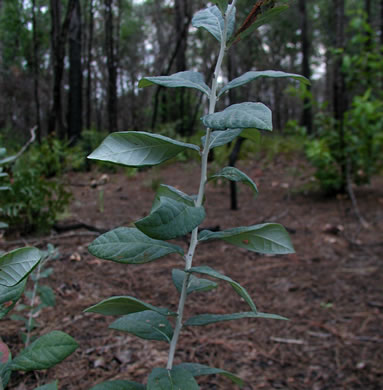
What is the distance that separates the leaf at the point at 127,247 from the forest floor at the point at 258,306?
80cm

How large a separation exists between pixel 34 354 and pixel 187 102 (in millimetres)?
6891

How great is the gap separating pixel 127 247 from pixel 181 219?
15 centimetres


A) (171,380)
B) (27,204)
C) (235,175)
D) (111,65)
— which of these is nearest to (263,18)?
(235,175)

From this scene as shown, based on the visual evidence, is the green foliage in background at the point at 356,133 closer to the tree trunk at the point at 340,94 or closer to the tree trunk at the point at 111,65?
the tree trunk at the point at 340,94

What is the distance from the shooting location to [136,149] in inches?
24.3

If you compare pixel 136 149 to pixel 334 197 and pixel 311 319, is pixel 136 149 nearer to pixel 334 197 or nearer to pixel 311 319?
pixel 311 319

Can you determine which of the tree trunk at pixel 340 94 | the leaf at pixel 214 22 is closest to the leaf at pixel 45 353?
the leaf at pixel 214 22

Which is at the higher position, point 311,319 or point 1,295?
point 1,295

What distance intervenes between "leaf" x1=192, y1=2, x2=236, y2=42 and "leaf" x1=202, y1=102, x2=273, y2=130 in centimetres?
21

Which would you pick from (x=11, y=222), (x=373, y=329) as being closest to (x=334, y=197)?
(x=373, y=329)

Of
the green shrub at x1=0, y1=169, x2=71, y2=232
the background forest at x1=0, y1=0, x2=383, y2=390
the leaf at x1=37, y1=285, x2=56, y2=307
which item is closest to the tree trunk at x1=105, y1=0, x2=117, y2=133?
the background forest at x1=0, y1=0, x2=383, y2=390

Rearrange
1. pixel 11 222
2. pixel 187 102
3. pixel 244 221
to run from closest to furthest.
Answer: pixel 11 222 < pixel 244 221 < pixel 187 102

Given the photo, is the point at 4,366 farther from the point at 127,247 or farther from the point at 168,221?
the point at 168,221

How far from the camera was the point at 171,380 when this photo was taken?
2.07 feet
